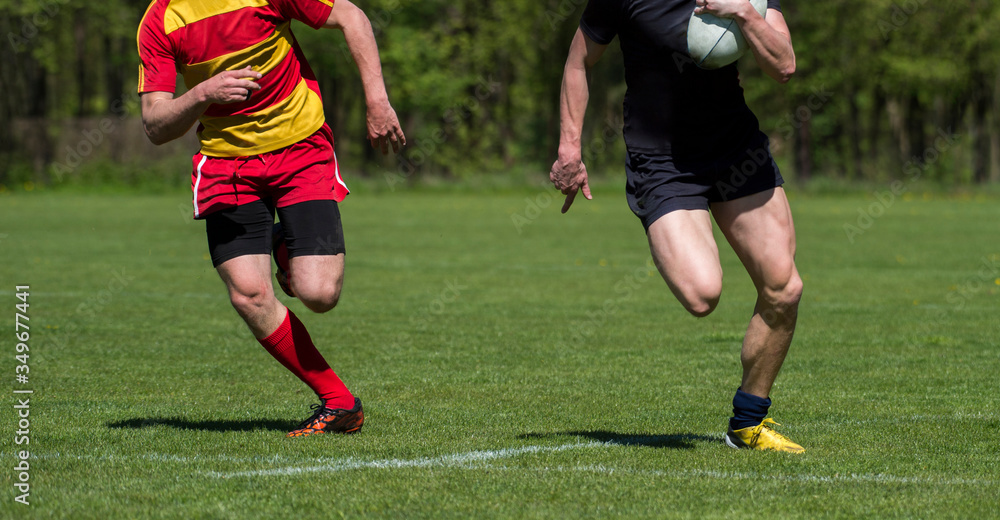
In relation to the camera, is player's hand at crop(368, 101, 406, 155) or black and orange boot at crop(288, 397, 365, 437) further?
black and orange boot at crop(288, 397, 365, 437)

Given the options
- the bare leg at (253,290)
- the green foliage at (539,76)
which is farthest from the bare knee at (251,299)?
the green foliage at (539,76)

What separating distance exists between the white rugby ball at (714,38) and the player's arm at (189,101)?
5.69 ft

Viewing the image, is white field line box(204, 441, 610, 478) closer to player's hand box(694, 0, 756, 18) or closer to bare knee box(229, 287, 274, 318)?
bare knee box(229, 287, 274, 318)

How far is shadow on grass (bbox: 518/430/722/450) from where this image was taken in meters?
5.14

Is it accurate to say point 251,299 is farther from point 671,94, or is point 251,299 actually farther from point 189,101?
point 671,94

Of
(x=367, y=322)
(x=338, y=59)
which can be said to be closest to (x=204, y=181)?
(x=367, y=322)

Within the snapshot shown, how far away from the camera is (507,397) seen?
6477 mm

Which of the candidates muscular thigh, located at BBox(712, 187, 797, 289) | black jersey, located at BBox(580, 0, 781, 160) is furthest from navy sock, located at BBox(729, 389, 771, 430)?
black jersey, located at BBox(580, 0, 781, 160)

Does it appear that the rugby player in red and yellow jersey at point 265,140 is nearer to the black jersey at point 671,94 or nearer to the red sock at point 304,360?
the red sock at point 304,360

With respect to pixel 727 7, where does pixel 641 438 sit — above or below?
below

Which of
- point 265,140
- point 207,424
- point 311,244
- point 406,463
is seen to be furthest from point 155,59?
point 406,463

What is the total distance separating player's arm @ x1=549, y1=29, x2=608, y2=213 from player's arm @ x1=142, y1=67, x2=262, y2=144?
1.27 meters

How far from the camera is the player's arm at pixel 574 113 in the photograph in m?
4.91

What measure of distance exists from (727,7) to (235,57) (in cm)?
211
